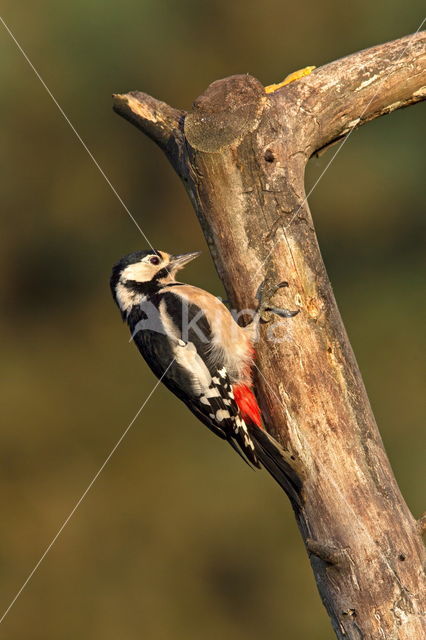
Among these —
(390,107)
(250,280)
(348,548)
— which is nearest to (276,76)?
(390,107)

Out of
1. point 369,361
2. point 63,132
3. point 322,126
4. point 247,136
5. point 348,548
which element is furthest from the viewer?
point 63,132

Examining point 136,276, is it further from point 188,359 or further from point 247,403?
point 247,403

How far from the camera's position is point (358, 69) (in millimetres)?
2650

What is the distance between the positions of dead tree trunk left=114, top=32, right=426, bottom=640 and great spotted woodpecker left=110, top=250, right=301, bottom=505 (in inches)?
4.4

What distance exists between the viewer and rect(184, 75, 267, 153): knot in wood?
7.93ft

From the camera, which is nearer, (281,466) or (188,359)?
(281,466)

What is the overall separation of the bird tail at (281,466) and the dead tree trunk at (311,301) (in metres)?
0.02

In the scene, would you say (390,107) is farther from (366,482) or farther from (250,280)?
(366,482)

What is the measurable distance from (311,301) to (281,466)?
1.46ft

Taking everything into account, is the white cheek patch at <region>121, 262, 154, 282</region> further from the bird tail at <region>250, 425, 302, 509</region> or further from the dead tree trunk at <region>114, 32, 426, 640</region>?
the bird tail at <region>250, 425, 302, 509</region>

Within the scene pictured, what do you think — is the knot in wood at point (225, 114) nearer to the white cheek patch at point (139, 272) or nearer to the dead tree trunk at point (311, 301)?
the dead tree trunk at point (311, 301)

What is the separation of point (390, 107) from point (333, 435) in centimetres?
105

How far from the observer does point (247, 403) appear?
2668mm

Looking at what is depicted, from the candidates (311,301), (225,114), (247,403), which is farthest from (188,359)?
(225,114)
